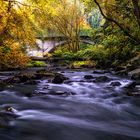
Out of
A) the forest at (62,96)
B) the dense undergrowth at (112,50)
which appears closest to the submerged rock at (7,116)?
the forest at (62,96)

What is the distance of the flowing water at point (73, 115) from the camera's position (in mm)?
5109

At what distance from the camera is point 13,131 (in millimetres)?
5066

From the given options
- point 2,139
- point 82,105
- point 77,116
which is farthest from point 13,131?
point 82,105

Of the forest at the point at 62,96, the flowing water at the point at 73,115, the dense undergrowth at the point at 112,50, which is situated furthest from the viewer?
the dense undergrowth at the point at 112,50

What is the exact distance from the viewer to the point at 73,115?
6.47 m

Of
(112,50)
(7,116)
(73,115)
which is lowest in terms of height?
(73,115)

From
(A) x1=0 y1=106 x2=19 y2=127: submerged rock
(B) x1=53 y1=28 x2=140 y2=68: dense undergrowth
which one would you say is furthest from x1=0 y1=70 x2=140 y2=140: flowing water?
(B) x1=53 y1=28 x2=140 y2=68: dense undergrowth

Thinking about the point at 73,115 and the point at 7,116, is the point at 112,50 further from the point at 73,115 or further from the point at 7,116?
the point at 7,116

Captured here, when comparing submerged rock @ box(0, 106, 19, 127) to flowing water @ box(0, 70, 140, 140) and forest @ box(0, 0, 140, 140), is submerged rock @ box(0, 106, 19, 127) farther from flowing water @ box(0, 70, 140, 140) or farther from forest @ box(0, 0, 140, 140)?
flowing water @ box(0, 70, 140, 140)

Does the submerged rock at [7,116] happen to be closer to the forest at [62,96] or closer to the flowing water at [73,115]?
the forest at [62,96]

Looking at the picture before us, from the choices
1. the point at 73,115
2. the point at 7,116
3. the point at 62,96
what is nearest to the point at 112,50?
the point at 62,96

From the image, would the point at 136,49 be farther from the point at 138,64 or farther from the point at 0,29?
the point at 0,29

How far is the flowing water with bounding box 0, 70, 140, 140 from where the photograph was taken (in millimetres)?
5109

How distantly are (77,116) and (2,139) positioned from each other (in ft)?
6.65
